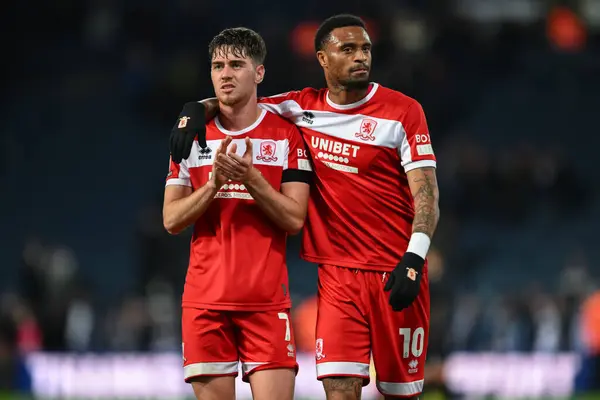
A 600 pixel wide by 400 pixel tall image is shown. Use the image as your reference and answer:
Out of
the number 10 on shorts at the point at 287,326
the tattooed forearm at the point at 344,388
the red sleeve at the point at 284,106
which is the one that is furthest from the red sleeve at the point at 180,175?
the tattooed forearm at the point at 344,388

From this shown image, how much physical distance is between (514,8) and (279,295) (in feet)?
50.6

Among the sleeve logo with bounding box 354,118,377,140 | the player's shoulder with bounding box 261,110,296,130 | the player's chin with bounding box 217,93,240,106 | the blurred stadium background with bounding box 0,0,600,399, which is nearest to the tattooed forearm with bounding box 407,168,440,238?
the sleeve logo with bounding box 354,118,377,140

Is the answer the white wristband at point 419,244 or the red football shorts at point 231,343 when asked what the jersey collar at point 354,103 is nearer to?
the white wristband at point 419,244

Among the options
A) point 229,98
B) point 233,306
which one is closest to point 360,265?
point 233,306

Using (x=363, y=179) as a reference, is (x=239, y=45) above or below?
above

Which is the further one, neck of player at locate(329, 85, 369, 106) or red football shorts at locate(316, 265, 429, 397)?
neck of player at locate(329, 85, 369, 106)

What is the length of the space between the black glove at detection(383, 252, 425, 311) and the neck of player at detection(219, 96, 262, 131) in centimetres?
114

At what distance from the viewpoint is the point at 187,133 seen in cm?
575

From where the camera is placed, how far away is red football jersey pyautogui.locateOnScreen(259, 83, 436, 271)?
6020mm

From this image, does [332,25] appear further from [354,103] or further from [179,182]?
[179,182]

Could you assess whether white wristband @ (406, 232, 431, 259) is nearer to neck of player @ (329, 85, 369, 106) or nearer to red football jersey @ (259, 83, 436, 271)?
red football jersey @ (259, 83, 436, 271)

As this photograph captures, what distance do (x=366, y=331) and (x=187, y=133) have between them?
1.49 m

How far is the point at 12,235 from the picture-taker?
18.3m

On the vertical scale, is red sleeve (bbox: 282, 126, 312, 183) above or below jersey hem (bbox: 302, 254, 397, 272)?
above
